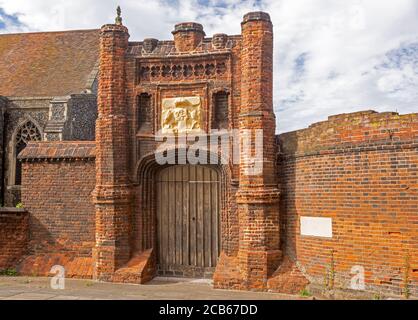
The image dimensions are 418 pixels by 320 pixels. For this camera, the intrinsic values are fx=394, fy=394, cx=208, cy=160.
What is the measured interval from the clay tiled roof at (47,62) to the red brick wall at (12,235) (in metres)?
7.47

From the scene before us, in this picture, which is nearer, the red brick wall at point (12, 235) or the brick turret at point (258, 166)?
the brick turret at point (258, 166)

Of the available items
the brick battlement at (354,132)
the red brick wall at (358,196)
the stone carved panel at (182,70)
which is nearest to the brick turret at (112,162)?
the stone carved panel at (182,70)

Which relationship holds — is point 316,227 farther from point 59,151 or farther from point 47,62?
point 47,62

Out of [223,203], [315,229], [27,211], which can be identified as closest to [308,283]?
[315,229]

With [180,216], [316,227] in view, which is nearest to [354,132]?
[316,227]

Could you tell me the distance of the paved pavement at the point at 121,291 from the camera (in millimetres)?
8094

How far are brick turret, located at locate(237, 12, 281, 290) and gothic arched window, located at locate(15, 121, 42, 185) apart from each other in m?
11.7

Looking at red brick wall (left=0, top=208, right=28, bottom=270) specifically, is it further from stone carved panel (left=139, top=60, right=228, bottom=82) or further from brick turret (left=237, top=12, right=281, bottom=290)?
brick turret (left=237, top=12, right=281, bottom=290)

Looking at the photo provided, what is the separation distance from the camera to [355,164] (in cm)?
779

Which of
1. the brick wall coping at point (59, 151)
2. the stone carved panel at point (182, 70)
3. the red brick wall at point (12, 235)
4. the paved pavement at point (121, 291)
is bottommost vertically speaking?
the paved pavement at point (121, 291)

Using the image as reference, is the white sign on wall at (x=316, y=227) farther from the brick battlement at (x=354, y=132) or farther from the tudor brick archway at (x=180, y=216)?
the tudor brick archway at (x=180, y=216)

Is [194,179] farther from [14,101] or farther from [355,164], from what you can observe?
[14,101]

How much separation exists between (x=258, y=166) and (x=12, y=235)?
705 cm

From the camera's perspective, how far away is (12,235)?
35.5 feet
